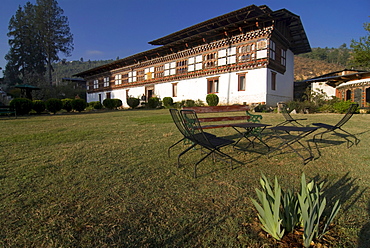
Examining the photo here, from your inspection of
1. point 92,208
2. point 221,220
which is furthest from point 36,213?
point 221,220

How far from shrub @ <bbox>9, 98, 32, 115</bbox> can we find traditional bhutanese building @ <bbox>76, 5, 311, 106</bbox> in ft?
48.1

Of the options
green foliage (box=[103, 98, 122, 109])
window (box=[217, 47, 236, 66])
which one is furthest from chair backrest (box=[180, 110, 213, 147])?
green foliage (box=[103, 98, 122, 109])

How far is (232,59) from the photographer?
20188 mm

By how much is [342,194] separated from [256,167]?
1133 mm

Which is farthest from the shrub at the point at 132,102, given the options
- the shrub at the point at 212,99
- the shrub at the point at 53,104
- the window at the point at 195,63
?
the shrub at the point at 212,99

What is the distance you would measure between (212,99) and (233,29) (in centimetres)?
685

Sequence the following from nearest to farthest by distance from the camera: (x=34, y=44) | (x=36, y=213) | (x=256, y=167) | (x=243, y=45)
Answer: (x=36, y=213) → (x=256, y=167) → (x=243, y=45) → (x=34, y=44)

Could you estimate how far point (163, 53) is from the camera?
87.0ft

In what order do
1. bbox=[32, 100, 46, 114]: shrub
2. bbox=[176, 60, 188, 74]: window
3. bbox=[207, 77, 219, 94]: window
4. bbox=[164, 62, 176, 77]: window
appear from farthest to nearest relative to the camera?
bbox=[164, 62, 176, 77]: window, bbox=[176, 60, 188, 74]: window, bbox=[207, 77, 219, 94]: window, bbox=[32, 100, 46, 114]: shrub

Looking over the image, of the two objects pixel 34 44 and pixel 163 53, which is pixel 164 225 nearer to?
pixel 163 53

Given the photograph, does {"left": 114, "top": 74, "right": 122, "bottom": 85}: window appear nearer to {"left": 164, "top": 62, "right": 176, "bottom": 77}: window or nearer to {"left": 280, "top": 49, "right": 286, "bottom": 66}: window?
{"left": 164, "top": 62, "right": 176, "bottom": 77}: window

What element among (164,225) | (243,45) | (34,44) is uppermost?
(34,44)

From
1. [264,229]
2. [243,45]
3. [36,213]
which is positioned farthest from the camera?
[243,45]

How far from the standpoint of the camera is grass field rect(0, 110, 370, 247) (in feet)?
5.31
